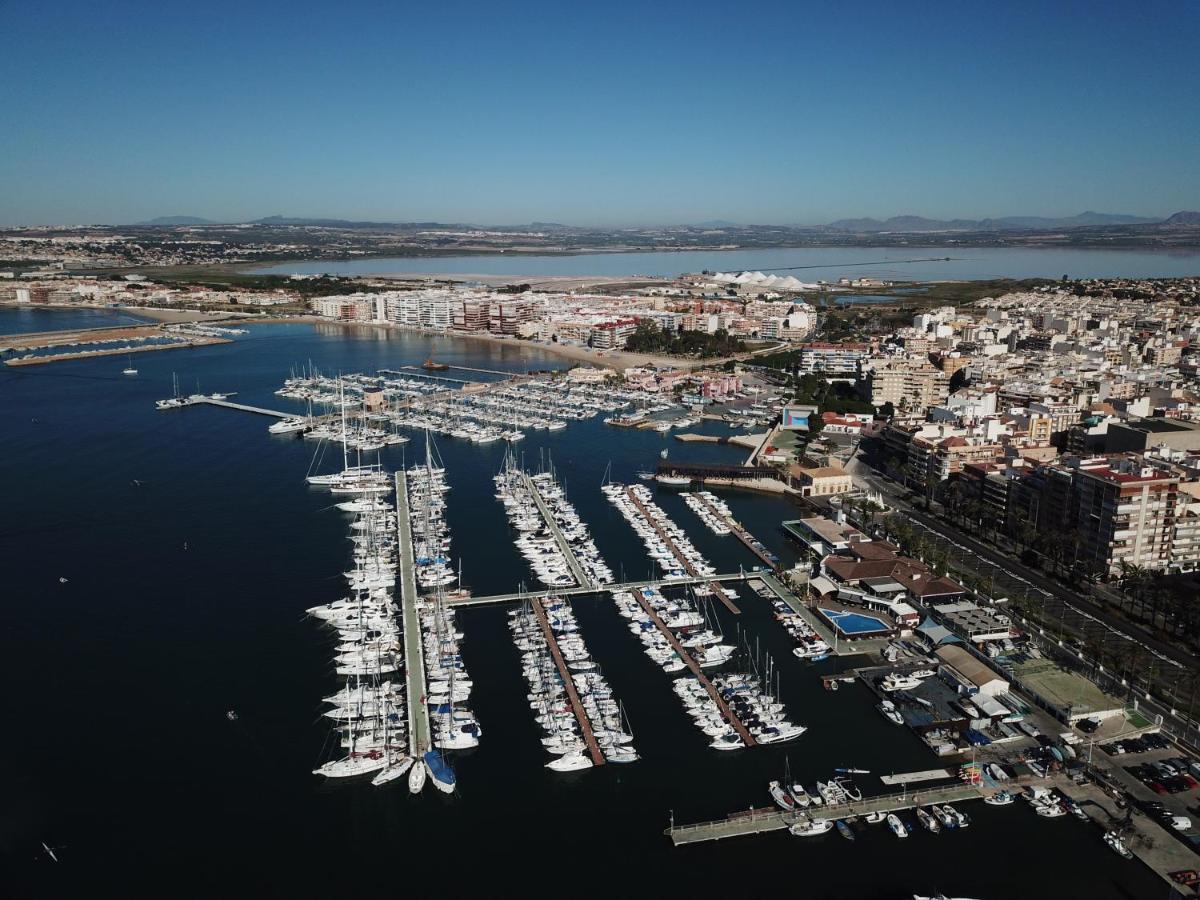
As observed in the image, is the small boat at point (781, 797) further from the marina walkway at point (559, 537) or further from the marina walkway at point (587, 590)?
the marina walkway at point (559, 537)

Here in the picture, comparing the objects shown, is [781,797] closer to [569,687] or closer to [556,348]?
[569,687]

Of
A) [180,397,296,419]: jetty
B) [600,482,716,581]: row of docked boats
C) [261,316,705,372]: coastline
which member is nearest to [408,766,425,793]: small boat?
[600,482,716,581]: row of docked boats

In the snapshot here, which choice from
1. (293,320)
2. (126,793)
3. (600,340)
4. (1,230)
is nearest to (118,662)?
(126,793)

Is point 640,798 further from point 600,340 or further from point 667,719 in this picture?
point 600,340

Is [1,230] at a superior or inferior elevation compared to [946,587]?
superior

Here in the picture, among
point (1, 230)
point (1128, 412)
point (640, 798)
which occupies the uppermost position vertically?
point (1, 230)

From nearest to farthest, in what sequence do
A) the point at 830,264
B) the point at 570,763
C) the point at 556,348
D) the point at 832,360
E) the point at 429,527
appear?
the point at 570,763, the point at 429,527, the point at 832,360, the point at 556,348, the point at 830,264

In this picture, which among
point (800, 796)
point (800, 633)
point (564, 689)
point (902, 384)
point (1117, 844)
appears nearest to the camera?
point (1117, 844)

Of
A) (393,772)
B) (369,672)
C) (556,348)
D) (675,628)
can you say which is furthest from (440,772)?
(556,348)
